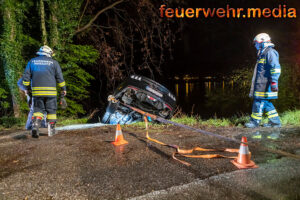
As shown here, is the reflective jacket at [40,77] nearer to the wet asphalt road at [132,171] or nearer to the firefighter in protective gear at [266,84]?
the wet asphalt road at [132,171]

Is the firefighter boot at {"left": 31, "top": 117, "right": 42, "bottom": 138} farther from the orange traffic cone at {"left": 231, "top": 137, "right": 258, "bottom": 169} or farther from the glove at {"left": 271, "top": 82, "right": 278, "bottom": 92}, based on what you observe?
the glove at {"left": 271, "top": 82, "right": 278, "bottom": 92}

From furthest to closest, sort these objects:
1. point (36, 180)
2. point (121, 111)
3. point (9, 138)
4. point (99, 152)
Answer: point (121, 111) → point (9, 138) → point (99, 152) → point (36, 180)

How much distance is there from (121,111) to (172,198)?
4079mm

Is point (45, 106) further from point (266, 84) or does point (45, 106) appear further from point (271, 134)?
point (266, 84)

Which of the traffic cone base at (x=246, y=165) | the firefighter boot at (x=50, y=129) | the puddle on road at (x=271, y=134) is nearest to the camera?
the traffic cone base at (x=246, y=165)

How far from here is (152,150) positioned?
3717 mm

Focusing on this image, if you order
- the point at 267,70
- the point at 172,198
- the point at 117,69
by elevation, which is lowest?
the point at 172,198

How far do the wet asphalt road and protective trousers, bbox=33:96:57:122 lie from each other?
25.0 inches

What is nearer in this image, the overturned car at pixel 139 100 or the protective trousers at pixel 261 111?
the protective trousers at pixel 261 111

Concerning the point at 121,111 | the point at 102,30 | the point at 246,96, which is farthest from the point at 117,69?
the point at 246,96

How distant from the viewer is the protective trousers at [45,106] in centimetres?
491

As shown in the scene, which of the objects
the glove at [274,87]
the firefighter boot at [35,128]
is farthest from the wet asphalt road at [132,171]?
the glove at [274,87]

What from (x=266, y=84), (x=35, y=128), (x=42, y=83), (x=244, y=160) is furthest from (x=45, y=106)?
(x=266, y=84)

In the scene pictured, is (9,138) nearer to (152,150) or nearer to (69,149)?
(69,149)
